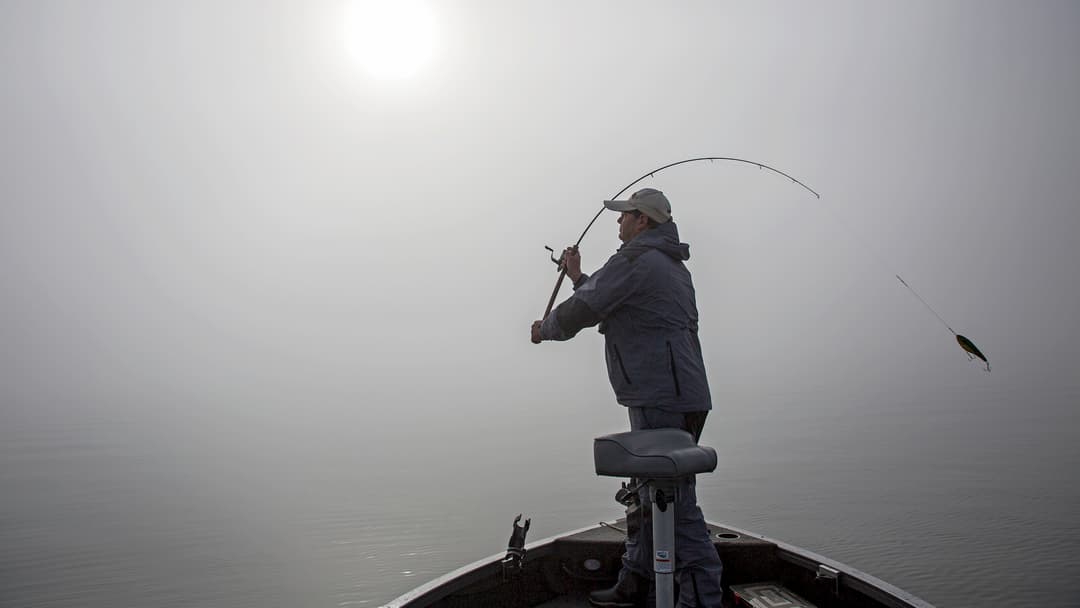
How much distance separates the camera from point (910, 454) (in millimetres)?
21781

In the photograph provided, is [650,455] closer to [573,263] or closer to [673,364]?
[673,364]

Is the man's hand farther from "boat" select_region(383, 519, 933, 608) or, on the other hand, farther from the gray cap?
"boat" select_region(383, 519, 933, 608)

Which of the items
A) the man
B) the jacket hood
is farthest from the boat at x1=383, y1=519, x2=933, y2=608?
the jacket hood

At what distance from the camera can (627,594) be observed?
3.66 m

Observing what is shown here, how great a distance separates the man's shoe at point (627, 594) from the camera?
144 inches

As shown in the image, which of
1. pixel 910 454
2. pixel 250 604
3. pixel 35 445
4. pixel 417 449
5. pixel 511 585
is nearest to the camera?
pixel 511 585

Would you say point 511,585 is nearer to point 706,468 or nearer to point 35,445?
point 706,468

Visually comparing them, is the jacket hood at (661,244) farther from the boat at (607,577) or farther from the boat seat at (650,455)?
the boat at (607,577)

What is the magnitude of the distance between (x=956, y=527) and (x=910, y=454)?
9.72 metres

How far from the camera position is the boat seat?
2238 millimetres

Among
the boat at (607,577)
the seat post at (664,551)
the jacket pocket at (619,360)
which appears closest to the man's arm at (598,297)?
the jacket pocket at (619,360)

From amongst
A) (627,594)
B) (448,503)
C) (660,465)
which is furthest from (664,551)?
(448,503)

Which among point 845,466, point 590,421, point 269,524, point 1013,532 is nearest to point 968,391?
point 590,421

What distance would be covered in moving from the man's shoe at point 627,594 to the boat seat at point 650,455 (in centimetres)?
152
